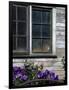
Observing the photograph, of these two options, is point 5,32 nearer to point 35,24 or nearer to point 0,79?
point 35,24

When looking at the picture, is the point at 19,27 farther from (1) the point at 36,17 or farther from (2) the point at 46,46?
(2) the point at 46,46

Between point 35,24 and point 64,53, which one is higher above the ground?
point 35,24

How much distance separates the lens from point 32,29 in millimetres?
2111

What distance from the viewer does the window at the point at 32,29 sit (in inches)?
81.4

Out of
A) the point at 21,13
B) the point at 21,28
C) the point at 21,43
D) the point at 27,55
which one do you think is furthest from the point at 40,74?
the point at 21,13

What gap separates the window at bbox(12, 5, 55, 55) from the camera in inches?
81.4

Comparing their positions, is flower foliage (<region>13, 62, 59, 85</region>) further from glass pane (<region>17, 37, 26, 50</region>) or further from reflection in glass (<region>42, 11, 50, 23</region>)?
reflection in glass (<region>42, 11, 50, 23</region>)

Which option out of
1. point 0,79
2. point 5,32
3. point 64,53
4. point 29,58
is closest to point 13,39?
point 5,32

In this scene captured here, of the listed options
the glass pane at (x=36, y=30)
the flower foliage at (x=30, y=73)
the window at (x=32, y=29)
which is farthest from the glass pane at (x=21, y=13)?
the flower foliage at (x=30, y=73)

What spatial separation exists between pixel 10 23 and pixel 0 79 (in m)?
0.52

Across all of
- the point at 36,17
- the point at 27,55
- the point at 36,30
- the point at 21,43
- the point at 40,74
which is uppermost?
the point at 36,17

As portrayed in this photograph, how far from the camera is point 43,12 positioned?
84.0 inches

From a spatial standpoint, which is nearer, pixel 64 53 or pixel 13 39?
pixel 13 39

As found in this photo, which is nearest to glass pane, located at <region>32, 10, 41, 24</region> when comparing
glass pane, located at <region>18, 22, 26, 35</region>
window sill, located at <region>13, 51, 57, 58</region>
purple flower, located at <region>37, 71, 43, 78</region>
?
glass pane, located at <region>18, 22, 26, 35</region>
